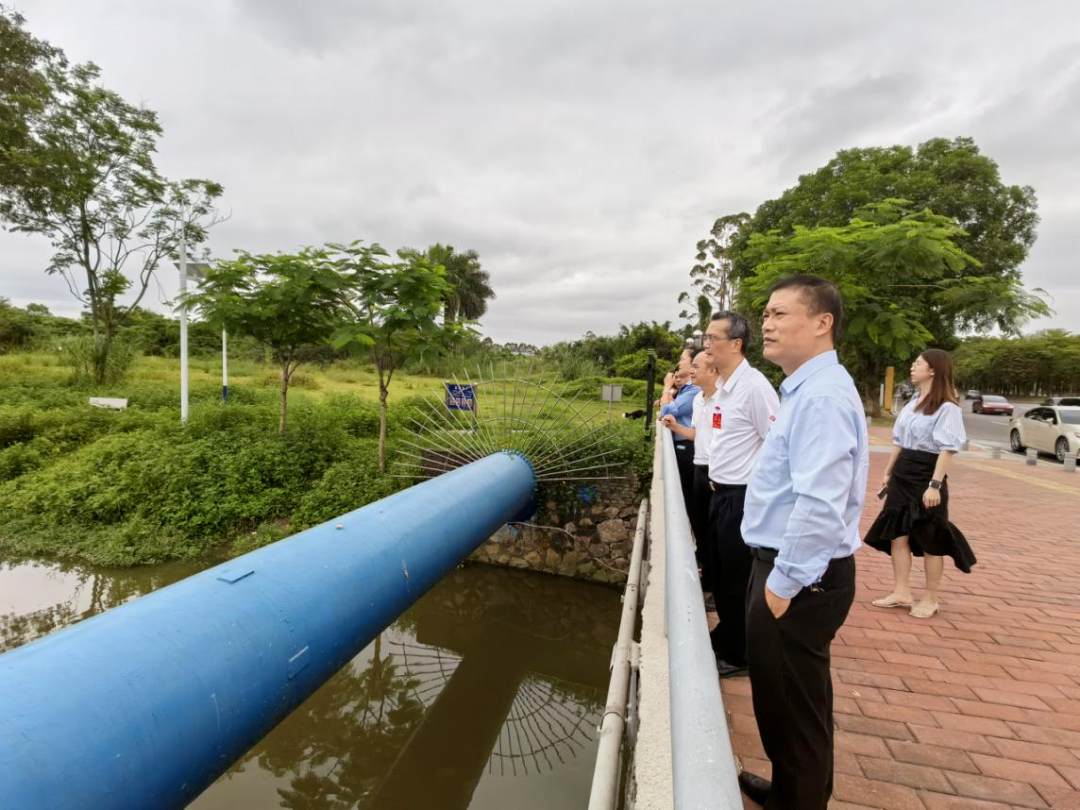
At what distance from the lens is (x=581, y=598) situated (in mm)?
6828

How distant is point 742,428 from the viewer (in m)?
2.51

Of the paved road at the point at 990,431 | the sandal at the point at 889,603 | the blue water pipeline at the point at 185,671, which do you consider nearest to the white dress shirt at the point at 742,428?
the blue water pipeline at the point at 185,671

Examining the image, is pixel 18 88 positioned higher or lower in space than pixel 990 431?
higher

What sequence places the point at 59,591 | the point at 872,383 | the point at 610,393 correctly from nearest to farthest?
the point at 59,591 < the point at 610,393 < the point at 872,383

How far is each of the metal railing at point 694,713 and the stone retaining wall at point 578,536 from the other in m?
5.70

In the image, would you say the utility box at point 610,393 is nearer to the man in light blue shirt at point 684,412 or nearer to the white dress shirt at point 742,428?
the man in light blue shirt at point 684,412

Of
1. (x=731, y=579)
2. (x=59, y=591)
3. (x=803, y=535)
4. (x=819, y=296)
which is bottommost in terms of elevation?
(x=59, y=591)

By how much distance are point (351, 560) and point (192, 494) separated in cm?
729

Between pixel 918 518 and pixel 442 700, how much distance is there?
13.0 feet

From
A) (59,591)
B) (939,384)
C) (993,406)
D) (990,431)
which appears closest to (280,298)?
(59,591)

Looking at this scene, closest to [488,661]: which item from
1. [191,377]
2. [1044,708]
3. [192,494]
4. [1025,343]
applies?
[1044,708]

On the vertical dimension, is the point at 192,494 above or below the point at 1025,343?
below

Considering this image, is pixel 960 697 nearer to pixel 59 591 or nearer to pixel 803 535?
pixel 803 535

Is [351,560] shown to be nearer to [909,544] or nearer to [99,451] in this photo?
[909,544]
